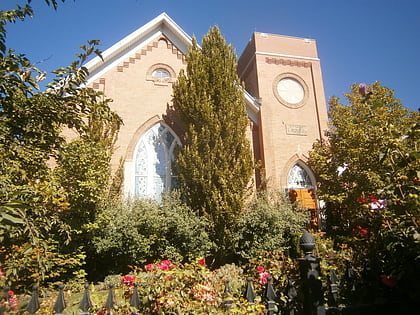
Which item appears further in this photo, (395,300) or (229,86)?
(229,86)

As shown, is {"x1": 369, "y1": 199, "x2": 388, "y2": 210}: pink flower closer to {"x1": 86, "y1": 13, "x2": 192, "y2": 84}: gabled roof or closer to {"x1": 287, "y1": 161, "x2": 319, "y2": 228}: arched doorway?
{"x1": 287, "y1": 161, "x2": 319, "y2": 228}: arched doorway

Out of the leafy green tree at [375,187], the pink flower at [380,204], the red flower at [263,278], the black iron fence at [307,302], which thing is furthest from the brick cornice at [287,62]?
the black iron fence at [307,302]

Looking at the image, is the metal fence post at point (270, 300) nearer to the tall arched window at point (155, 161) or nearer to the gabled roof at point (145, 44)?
the tall arched window at point (155, 161)

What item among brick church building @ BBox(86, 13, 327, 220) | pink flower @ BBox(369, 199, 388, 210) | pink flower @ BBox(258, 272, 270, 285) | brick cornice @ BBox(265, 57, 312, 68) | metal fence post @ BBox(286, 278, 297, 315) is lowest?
metal fence post @ BBox(286, 278, 297, 315)

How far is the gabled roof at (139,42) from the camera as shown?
12695mm

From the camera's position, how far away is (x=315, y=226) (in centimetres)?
1351

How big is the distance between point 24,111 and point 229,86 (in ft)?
31.1

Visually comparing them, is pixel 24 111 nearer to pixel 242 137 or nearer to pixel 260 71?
pixel 242 137

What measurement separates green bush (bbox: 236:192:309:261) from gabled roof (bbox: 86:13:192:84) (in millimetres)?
8494

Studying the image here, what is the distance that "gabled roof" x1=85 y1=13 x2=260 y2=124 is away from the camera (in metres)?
12.7

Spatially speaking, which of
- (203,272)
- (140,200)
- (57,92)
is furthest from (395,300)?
(140,200)

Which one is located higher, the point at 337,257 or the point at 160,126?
the point at 160,126

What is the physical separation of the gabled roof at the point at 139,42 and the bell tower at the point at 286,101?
14.2 ft

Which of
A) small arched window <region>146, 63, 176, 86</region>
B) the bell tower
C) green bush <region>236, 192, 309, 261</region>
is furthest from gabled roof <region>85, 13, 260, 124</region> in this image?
green bush <region>236, 192, 309, 261</region>
